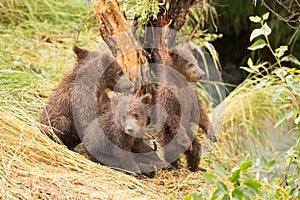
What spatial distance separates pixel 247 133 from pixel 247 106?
0.32 meters

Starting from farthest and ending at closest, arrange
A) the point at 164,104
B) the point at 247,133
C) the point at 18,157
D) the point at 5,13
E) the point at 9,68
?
the point at 5,13 < the point at 247,133 < the point at 9,68 < the point at 164,104 < the point at 18,157

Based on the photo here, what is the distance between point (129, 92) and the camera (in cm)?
450

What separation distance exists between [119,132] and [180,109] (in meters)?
0.52

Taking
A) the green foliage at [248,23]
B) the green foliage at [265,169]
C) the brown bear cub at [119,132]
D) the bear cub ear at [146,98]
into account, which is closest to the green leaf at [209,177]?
the green foliage at [265,169]

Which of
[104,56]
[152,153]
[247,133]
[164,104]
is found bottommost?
[247,133]

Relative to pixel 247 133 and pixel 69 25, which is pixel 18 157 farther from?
pixel 69 25

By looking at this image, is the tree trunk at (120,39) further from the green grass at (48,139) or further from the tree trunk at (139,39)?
the green grass at (48,139)

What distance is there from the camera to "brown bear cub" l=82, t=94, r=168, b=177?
13.5 ft

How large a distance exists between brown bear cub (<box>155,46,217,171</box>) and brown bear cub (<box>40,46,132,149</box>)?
341 millimetres

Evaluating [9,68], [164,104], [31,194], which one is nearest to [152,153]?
[164,104]

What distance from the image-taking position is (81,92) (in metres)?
4.30

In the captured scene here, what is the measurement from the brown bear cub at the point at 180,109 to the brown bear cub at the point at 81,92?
34 cm

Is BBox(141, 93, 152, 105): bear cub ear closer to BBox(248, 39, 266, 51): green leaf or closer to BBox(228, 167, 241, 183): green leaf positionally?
BBox(248, 39, 266, 51): green leaf

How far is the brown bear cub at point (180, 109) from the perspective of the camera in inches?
170
